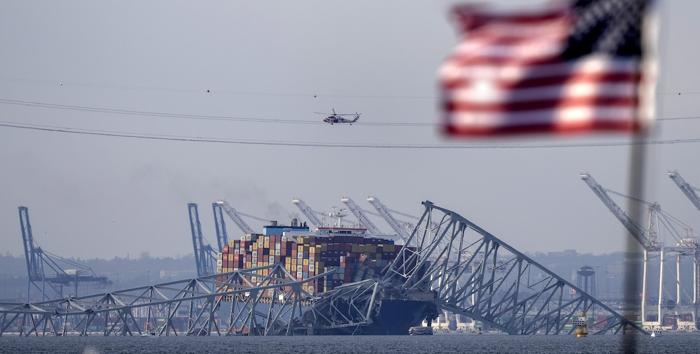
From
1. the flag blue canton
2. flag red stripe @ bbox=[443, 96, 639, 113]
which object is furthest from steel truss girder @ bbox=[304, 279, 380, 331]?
the flag blue canton

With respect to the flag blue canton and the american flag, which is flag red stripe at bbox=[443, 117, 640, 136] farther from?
the flag blue canton

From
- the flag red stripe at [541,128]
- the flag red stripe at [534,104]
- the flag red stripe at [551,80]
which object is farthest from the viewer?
the flag red stripe at [534,104]

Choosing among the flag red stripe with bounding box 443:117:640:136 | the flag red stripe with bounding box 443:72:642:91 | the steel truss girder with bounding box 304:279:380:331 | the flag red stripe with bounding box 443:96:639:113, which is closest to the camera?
the flag red stripe with bounding box 443:117:640:136

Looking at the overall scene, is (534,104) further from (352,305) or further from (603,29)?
(352,305)

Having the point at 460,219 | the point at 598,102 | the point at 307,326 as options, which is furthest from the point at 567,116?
the point at 307,326

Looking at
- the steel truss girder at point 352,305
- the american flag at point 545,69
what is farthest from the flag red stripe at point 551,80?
the steel truss girder at point 352,305

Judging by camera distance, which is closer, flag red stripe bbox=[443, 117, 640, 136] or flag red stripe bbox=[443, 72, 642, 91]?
flag red stripe bbox=[443, 117, 640, 136]

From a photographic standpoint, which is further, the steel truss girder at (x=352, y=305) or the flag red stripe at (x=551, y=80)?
the steel truss girder at (x=352, y=305)

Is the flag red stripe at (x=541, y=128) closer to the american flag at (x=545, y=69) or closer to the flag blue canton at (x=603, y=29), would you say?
the american flag at (x=545, y=69)
